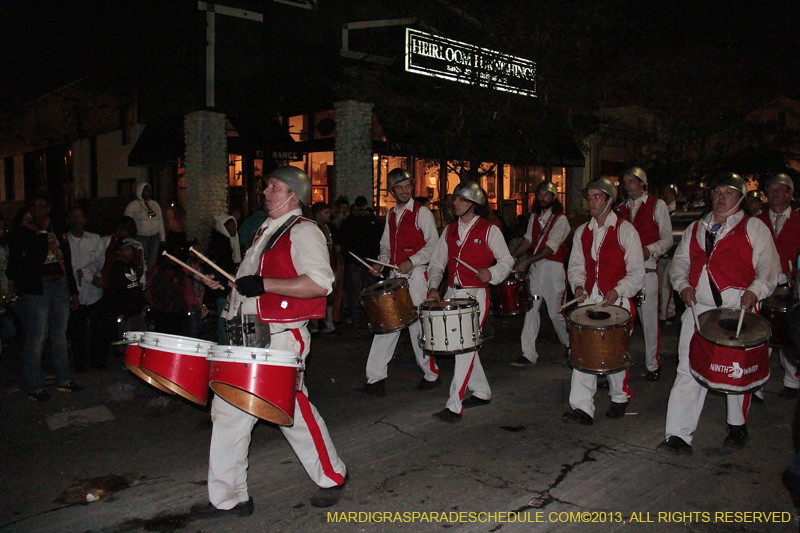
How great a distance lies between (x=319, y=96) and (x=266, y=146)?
104 inches

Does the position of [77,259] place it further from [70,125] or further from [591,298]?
[70,125]

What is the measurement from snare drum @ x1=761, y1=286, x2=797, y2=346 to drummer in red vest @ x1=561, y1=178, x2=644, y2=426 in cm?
130

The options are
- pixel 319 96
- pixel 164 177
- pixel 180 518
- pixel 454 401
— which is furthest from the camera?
pixel 164 177

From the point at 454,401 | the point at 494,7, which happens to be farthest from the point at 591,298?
the point at 494,7

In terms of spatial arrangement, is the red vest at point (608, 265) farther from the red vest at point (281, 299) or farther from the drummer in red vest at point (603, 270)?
the red vest at point (281, 299)

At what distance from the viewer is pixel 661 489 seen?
15.4 feet

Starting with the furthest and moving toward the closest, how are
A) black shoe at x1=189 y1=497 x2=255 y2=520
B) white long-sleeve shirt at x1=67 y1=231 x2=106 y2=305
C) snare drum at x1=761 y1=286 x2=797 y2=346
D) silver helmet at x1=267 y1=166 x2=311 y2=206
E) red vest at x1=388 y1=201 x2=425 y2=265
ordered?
white long-sleeve shirt at x1=67 y1=231 x2=106 y2=305, red vest at x1=388 y1=201 x2=425 y2=265, snare drum at x1=761 y1=286 x2=797 y2=346, silver helmet at x1=267 y1=166 x2=311 y2=206, black shoe at x1=189 y1=497 x2=255 y2=520

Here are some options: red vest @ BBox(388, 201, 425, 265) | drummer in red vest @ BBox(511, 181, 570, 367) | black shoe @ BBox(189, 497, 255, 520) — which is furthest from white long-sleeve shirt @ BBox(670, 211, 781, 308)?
black shoe @ BBox(189, 497, 255, 520)

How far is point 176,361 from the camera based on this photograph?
397 centimetres

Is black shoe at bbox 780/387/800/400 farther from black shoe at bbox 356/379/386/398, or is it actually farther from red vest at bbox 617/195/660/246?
black shoe at bbox 356/379/386/398

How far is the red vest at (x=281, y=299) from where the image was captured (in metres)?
4.20

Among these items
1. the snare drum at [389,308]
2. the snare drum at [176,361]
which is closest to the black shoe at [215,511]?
the snare drum at [176,361]

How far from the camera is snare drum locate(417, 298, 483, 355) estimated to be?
19.2 ft

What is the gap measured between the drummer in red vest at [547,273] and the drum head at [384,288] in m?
2.23
